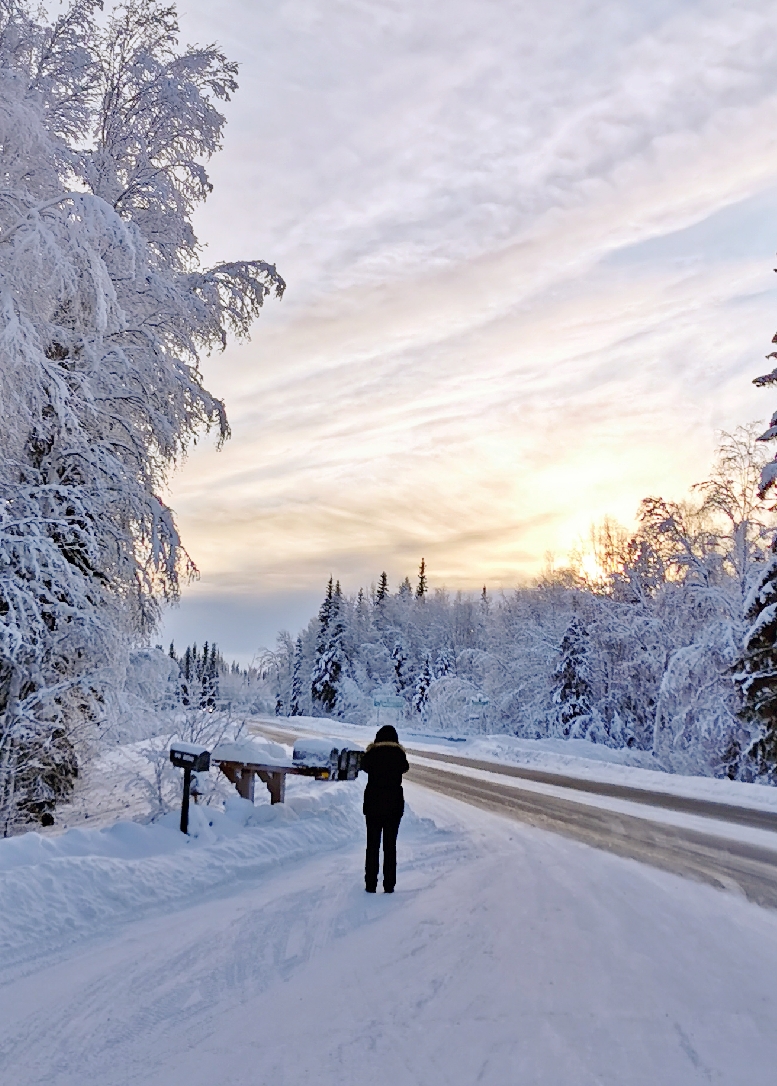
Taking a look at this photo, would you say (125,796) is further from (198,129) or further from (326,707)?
(326,707)

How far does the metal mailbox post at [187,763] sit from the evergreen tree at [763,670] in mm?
15187

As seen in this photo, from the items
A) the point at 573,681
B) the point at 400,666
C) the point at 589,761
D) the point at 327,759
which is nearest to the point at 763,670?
the point at 589,761

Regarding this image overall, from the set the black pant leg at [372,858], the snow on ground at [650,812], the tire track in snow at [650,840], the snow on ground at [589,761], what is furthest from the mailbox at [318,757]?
the snow on ground at [589,761]

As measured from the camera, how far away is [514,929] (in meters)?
6.29

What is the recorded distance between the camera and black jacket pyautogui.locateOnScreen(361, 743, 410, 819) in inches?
309

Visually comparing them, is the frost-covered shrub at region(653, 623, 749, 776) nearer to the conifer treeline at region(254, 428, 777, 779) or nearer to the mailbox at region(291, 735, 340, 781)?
the conifer treeline at region(254, 428, 777, 779)

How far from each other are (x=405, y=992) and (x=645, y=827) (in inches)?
359

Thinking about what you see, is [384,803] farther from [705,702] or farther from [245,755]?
[705,702]

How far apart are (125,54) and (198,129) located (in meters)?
1.50

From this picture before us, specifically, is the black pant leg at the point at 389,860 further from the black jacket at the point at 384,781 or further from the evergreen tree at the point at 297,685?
the evergreen tree at the point at 297,685

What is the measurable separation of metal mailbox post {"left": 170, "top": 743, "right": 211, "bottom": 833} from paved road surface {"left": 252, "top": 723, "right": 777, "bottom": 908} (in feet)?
17.6

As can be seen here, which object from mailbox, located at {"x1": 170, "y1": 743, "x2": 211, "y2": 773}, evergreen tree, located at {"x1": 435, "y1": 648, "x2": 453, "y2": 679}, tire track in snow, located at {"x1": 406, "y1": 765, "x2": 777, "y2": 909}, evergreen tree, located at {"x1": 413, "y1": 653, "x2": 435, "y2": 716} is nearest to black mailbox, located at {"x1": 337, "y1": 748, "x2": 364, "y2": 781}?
mailbox, located at {"x1": 170, "y1": 743, "x2": 211, "y2": 773}

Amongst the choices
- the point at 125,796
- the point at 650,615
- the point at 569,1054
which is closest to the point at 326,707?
the point at 650,615

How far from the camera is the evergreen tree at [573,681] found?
41.3 meters
